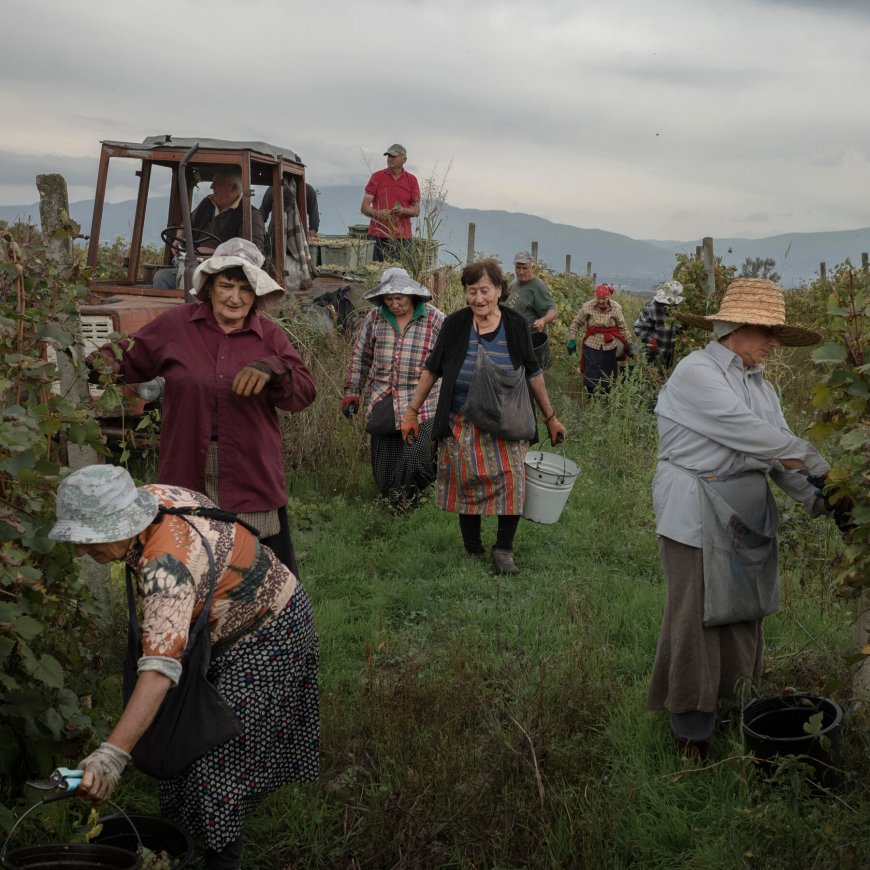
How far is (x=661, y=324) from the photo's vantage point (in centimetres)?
1168

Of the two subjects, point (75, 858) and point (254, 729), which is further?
point (254, 729)

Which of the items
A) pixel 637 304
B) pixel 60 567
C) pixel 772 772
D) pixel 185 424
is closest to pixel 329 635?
pixel 185 424

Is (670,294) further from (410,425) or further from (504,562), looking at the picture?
(504,562)

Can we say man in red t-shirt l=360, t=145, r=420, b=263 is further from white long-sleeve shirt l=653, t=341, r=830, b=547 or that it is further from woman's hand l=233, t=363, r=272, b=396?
white long-sleeve shirt l=653, t=341, r=830, b=547

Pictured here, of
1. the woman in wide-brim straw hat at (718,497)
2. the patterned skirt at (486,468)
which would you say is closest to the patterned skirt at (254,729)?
the woman in wide-brim straw hat at (718,497)

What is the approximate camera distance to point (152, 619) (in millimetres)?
2693

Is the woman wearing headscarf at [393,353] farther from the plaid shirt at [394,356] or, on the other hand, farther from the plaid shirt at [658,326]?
the plaid shirt at [658,326]

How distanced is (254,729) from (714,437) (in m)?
1.89

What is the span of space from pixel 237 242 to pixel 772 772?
2.93 metres

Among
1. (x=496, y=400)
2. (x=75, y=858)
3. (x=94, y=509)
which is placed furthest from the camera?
(x=496, y=400)

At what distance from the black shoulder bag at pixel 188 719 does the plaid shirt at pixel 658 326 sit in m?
9.28

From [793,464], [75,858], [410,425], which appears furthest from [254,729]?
[410,425]

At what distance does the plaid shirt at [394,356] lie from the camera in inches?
275

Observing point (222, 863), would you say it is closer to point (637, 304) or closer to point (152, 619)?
point (152, 619)
